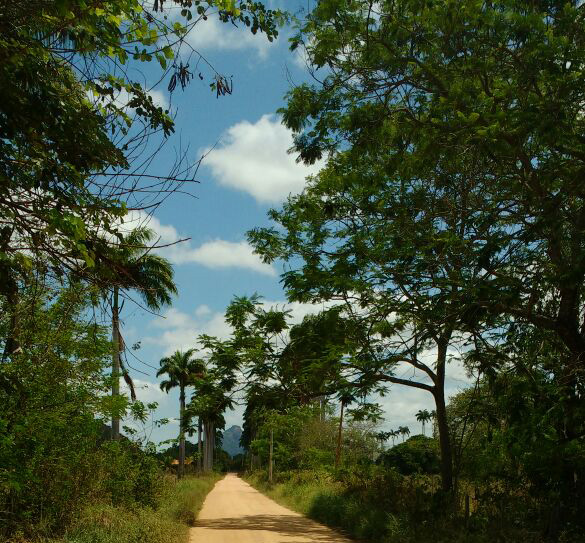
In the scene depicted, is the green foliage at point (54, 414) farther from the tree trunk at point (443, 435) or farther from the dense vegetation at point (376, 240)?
the tree trunk at point (443, 435)

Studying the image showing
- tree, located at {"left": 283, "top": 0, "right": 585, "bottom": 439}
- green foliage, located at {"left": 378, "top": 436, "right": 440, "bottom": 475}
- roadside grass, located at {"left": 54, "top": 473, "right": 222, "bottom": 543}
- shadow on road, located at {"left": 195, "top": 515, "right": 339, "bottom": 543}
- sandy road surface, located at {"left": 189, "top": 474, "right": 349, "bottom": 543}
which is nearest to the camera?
tree, located at {"left": 283, "top": 0, "right": 585, "bottom": 439}

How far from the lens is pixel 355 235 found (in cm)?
1337

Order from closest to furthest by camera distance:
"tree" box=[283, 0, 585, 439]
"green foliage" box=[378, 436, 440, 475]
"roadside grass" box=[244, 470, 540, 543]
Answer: "tree" box=[283, 0, 585, 439] < "roadside grass" box=[244, 470, 540, 543] < "green foliage" box=[378, 436, 440, 475]

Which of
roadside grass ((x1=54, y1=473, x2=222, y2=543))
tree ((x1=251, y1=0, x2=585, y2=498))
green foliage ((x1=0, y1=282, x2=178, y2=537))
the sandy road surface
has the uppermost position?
tree ((x1=251, y1=0, x2=585, y2=498))

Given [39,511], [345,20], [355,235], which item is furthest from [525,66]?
[39,511]

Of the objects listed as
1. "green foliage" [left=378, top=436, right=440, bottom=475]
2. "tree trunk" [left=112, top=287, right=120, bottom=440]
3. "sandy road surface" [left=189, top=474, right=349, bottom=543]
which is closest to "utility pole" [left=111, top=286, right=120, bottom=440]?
"tree trunk" [left=112, top=287, right=120, bottom=440]

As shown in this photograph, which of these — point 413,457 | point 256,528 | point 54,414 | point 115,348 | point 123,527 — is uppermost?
point 115,348

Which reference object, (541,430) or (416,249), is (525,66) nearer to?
(416,249)

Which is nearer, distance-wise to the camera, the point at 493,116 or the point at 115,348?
the point at 493,116

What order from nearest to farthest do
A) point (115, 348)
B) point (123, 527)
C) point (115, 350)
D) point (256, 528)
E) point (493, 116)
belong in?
1. point (493, 116)
2. point (115, 348)
3. point (115, 350)
4. point (123, 527)
5. point (256, 528)

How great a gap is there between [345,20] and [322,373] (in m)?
8.62

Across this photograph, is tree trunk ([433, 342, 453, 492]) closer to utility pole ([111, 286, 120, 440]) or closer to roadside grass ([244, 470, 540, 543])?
roadside grass ([244, 470, 540, 543])

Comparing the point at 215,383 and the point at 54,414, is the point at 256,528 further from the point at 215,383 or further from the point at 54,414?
the point at 54,414

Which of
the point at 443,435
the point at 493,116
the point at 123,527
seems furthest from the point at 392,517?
the point at 493,116
